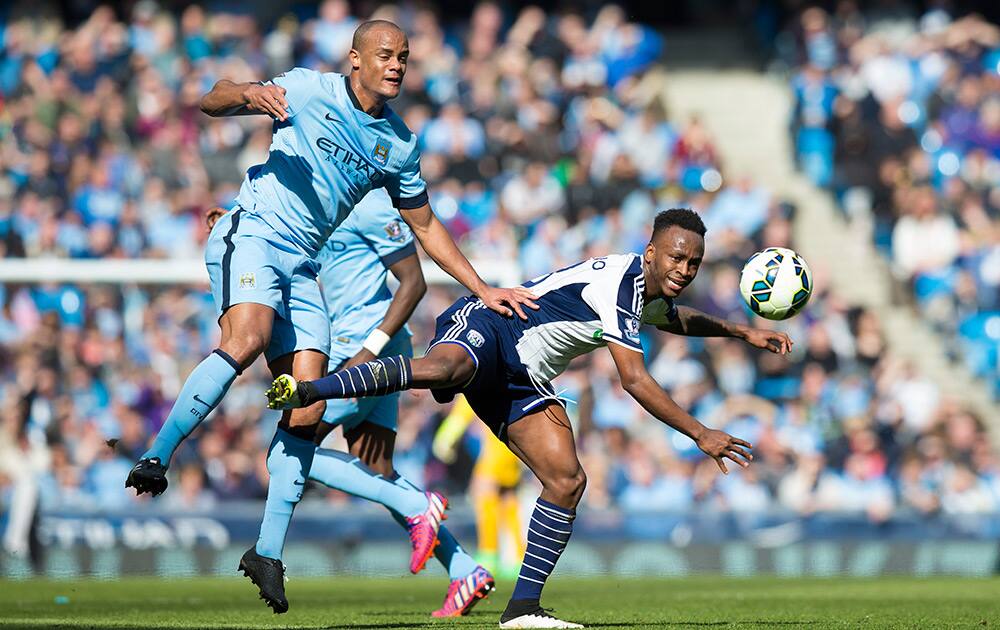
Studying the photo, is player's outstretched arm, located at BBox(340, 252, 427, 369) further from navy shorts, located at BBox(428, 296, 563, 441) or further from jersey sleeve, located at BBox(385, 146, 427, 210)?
navy shorts, located at BBox(428, 296, 563, 441)

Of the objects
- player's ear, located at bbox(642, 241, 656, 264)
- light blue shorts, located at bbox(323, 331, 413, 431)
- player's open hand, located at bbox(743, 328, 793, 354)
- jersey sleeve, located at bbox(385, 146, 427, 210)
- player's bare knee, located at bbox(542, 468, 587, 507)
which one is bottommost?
player's bare knee, located at bbox(542, 468, 587, 507)

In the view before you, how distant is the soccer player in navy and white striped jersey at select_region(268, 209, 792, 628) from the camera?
25.9 feet

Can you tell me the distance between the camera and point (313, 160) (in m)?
8.32

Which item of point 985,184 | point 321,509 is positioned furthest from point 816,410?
point 321,509

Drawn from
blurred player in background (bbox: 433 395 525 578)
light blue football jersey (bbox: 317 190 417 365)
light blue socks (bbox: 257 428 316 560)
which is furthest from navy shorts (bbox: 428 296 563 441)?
blurred player in background (bbox: 433 395 525 578)

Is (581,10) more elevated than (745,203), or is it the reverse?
(581,10)

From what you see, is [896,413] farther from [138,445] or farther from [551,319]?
[551,319]

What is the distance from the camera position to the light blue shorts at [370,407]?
999 centimetres

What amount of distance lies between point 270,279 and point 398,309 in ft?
6.64

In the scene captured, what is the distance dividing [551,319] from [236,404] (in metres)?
8.82

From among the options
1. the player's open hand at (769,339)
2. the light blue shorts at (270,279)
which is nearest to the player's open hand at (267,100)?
the light blue shorts at (270,279)

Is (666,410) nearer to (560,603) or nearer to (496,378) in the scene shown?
(496,378)

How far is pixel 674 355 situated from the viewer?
60.2 ft

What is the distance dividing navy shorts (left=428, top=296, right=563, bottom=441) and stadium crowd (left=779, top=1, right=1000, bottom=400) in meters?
12.6
